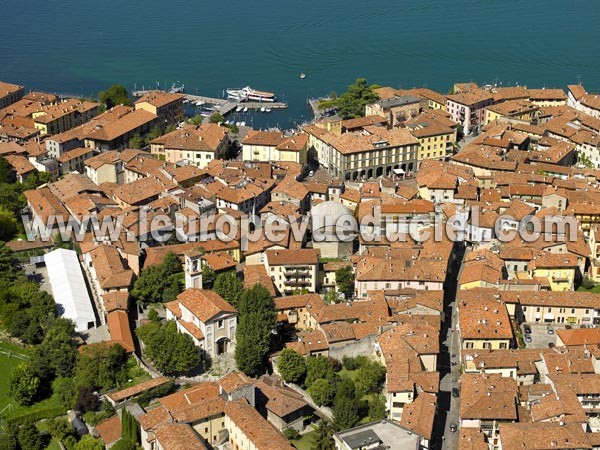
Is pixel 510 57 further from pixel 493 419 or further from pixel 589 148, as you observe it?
pixel 493 419

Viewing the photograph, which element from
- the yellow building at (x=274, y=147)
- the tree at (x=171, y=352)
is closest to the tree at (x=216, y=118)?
the yellow building at (x=274, y=147)

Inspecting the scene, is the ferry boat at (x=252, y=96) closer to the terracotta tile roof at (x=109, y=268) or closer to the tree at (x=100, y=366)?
the terracotta tile roof at (x=109, y=268)

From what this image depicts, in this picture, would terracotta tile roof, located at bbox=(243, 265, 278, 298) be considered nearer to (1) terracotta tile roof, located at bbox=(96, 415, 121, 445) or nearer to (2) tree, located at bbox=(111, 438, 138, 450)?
(1) terracotta tile roof, located at bbox=(96, 415, 121, 445)

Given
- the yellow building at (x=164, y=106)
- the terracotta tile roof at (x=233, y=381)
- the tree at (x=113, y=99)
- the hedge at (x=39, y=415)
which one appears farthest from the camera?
the tree at (x=113, y=99)

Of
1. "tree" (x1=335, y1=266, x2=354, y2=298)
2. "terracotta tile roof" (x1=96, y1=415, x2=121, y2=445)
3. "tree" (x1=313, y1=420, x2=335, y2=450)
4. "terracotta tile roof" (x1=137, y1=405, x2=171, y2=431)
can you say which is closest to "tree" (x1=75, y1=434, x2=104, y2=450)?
"terracotta tile roof" (x1=96, y1=415, x2=121, y2=445)

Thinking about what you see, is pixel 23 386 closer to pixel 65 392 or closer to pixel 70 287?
pixel 65 392

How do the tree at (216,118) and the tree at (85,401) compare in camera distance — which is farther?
the tree at (216,118)

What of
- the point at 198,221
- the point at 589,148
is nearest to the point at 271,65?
the point at 589,148
